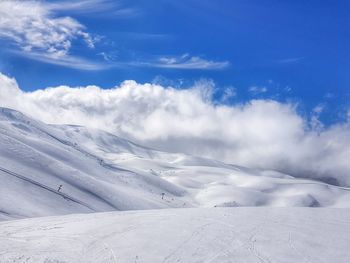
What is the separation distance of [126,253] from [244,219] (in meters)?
13.1

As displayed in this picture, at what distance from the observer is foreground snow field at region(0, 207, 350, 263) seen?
67.5 ft

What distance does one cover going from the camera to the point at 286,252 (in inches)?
872

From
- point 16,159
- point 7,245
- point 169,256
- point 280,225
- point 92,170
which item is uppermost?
point 92,170

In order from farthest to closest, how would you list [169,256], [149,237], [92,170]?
[92,170], [149,237], [169,256]

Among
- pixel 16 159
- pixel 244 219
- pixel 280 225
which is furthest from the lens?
pixel 16 159

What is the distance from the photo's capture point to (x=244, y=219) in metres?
31.8

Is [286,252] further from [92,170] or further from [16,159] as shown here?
[92,170]

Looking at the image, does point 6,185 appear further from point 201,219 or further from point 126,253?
point 126,253

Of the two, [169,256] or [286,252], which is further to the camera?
[286,252]

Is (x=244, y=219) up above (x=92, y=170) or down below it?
below

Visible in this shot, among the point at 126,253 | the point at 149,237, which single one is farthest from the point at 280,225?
the point at 126,253

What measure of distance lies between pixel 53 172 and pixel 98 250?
309ft

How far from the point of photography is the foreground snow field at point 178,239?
67.5 feet

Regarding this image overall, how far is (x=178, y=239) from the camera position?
2405 centimetres
